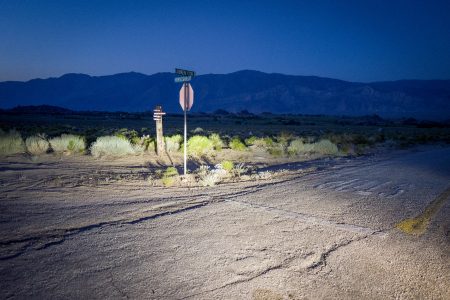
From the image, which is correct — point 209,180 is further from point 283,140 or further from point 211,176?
point 283,140

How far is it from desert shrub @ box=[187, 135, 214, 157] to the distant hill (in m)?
124

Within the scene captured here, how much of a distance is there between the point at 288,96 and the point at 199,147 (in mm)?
134380

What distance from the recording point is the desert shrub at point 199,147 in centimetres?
1692

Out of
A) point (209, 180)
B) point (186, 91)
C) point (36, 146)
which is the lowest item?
point (209, 180)

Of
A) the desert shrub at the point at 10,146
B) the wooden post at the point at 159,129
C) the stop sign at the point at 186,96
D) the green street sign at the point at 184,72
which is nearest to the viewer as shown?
the green street sign at the point at 184,72

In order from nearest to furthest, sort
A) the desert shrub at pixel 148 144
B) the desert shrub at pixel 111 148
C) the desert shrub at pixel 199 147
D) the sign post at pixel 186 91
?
the sign post at pixel 186 91
the desert shrub at pixel 111 148
the desert shrub at pixel 148 144
the desert shrub at pixel 199 147

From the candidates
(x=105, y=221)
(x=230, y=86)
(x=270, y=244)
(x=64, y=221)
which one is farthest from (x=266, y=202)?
(x=230, y=86)

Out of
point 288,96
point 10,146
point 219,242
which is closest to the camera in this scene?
point 219,242

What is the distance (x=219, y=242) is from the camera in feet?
17.9

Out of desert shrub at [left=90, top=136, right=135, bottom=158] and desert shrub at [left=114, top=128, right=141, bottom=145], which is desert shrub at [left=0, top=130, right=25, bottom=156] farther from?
desert shrub at [left=114, top=128, right=141, bottom=145]

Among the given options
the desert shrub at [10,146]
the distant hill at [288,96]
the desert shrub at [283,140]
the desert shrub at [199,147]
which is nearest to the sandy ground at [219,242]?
the desert shrub at [10,146]

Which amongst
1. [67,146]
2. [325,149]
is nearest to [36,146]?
[67,146]

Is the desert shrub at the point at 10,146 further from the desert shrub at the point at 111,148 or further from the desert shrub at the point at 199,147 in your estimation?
the desert shrub at the point at 199,147

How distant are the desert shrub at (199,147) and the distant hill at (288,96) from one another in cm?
12351
